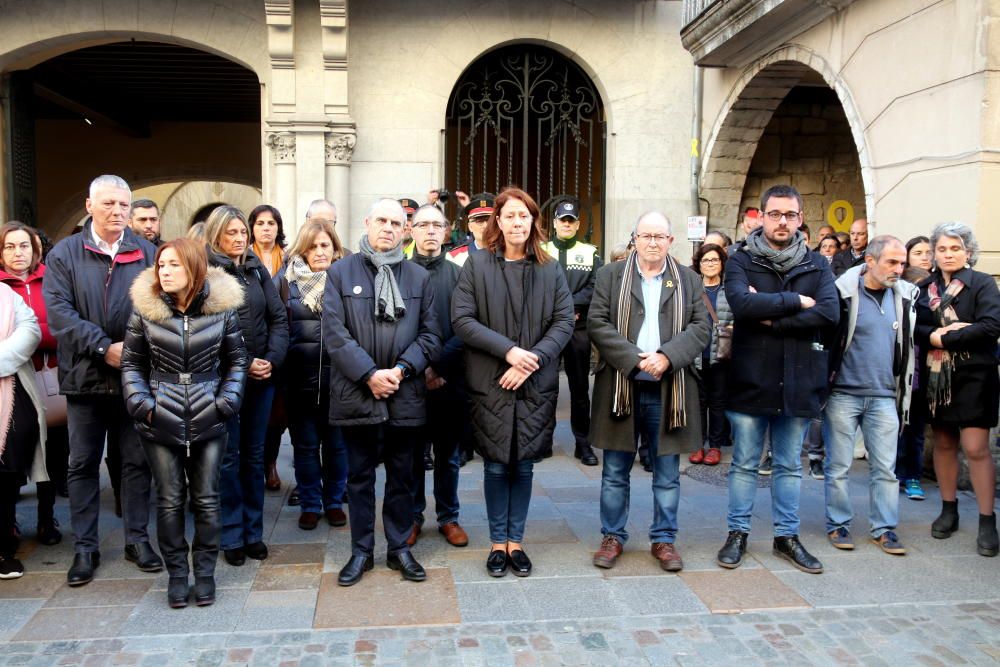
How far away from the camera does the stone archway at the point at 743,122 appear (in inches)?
365

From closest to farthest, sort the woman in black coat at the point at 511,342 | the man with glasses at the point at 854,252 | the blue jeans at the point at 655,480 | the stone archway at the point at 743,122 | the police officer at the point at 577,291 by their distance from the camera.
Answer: the woman in black coat at the point at 511,342 < the blue jeans at the point at 655,480 < the police officer at the point at 577,291 < the man with glasses at the point at 854,252 < the stone archway at the point at 743,122

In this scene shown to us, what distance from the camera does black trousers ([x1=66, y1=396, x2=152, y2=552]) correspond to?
441 centimetres

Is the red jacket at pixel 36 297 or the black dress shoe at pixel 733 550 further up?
the red jacket at pixel 36 297

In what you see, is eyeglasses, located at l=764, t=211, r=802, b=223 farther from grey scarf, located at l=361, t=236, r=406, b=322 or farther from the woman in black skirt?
the woman in black skirt

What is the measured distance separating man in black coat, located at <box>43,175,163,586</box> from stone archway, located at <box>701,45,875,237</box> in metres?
6.62

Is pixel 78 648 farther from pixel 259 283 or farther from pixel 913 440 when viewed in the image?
pixel 913 440

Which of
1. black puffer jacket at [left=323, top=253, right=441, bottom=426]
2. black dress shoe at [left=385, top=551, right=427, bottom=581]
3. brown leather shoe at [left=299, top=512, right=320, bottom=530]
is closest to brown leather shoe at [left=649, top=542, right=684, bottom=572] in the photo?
black dress shoe at [left=385, top=551, right=427, bottom=581]

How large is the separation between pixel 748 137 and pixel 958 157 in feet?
14.5

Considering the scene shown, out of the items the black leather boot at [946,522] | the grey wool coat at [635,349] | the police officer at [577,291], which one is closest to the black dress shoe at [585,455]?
the police officer at [577,291]

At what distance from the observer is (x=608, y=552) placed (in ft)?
15.2

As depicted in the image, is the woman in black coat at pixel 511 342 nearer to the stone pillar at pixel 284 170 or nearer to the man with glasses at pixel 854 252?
the man with glasses at pixel 854 252

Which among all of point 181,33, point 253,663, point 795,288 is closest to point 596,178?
point 181,33

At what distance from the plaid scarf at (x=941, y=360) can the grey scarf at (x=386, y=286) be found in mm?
3155

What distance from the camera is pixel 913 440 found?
240 inches
